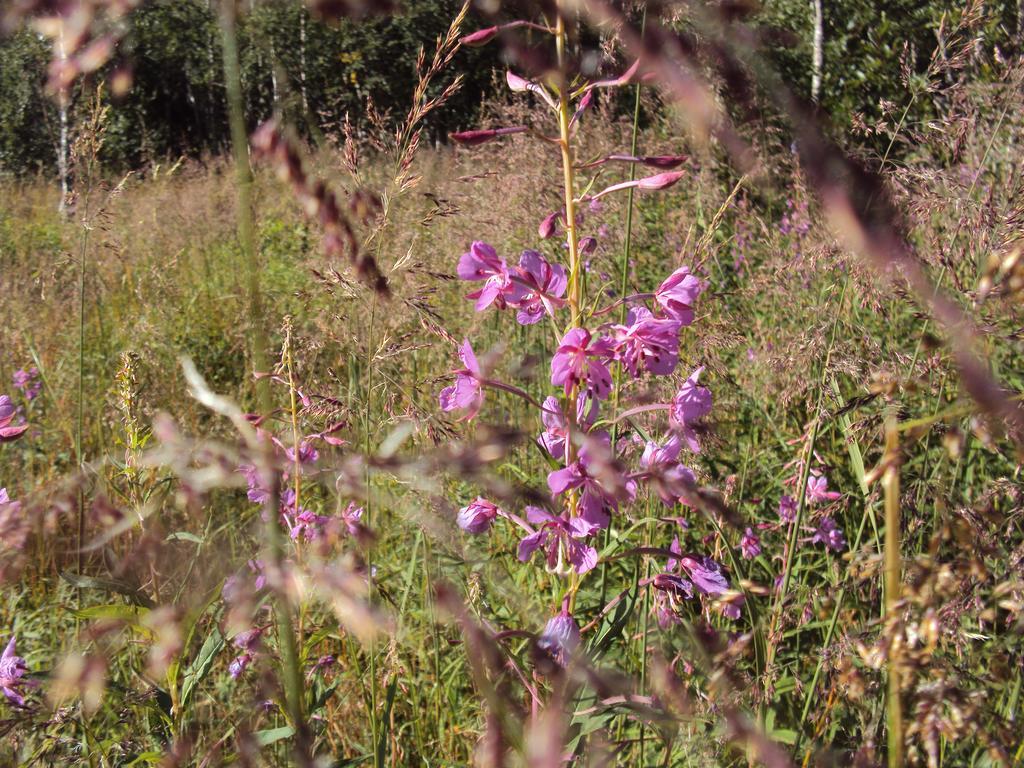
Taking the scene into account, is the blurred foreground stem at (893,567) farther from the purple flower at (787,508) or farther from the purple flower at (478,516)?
the purple flower at (787,508)

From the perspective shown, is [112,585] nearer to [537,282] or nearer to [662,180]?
[537,282]

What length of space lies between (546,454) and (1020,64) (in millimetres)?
1666

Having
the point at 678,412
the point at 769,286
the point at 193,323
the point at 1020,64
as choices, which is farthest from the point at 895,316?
the point at 193,323

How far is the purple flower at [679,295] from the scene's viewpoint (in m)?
1.12

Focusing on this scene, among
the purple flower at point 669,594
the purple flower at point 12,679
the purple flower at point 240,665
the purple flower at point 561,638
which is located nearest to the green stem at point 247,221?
the purple flower at point 561,638

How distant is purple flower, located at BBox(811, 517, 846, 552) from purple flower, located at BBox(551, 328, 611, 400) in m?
1.20

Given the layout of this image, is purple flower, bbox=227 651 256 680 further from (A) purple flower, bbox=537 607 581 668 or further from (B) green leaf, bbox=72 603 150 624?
(A) purple flower, bbox=537 607 581 668

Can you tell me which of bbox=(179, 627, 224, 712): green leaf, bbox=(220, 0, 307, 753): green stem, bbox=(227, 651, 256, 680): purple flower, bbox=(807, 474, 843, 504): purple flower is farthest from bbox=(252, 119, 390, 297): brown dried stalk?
bbox=(807, 474, 843, 504): purple flower

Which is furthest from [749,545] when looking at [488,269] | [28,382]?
[28,382]

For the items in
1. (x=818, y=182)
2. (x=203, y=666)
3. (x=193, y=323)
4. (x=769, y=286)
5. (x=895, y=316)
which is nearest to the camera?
(x=818, y=182)

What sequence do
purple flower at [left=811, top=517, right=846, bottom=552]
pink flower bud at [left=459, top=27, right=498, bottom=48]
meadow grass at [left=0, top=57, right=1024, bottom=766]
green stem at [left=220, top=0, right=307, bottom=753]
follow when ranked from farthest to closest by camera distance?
purple flower at [left=811, top=517, right=846, bottom=552]
pink flower bud at [left=459, top=27, right=498, bottom=48]
meadow grass at [left=0, top=57, right=1024, bottom=766]
green stem at [left=220, top=0, right=307, bottom=753]

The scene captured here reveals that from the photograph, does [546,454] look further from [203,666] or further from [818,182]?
[818,182]

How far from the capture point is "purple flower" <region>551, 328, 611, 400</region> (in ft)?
3.44

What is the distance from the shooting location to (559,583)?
1.93 meters
